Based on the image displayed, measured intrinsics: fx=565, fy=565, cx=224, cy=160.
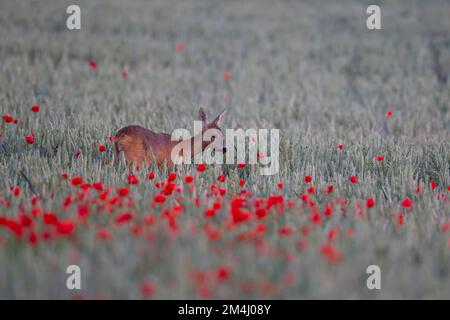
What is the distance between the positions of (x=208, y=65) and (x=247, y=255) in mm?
9517

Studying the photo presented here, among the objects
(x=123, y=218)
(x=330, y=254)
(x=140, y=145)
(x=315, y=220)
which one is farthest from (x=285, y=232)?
(x=140, y=145)

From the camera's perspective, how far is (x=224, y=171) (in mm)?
5352

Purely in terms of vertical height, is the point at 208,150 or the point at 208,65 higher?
the point at 208,65

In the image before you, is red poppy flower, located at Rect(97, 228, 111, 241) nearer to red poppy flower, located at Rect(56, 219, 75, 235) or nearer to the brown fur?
red poppy flower, located at Rect(56, 219, 75, 235)

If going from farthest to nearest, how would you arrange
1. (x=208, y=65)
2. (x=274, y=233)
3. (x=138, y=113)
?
(x=208, y=65) < (x=138, y=113) < (x=274, y=233)

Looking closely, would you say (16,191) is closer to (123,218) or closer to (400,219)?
(123,218)

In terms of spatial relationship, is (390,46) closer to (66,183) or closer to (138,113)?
(138,113)

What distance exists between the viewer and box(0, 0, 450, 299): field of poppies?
274cm

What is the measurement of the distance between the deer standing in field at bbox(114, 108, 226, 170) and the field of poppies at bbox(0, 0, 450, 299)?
5.8 inches

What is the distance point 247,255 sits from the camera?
2.82 m

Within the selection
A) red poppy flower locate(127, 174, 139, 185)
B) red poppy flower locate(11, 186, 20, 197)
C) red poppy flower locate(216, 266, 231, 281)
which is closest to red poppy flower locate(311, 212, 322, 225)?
red poppy flower locate(216, 266, 231, 281)

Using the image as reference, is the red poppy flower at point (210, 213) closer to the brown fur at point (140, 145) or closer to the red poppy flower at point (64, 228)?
the red poppy flower at point (64, 228)

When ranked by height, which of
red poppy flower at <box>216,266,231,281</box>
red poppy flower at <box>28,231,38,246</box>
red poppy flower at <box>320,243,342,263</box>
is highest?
red poppy flower at <box>28,231,38,246</box>
